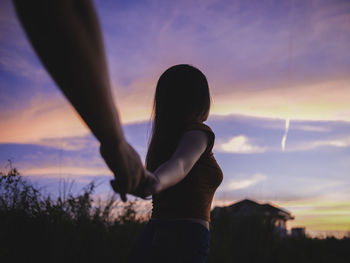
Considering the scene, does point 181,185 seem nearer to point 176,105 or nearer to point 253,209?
point 176,105

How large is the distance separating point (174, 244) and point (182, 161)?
57 centimetres

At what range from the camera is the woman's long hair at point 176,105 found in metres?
1.68

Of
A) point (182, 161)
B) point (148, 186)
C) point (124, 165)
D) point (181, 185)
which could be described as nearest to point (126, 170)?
point (124, 165)

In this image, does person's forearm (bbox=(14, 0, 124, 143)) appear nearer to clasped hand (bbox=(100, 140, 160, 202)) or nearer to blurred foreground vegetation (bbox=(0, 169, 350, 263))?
clasped hand (bbox=(100, 140, 160, 202))

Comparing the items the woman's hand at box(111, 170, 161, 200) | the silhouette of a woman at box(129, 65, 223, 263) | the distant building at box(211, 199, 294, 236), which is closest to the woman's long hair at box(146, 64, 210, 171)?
the silhouette of a woman at box(129, 65, 223, 263)

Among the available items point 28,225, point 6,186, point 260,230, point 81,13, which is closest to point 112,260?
point 28,225

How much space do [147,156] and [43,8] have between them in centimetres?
135

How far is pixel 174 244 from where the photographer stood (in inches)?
62.1

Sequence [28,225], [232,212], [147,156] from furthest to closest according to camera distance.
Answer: [232,212] → [28,225] → [147,156]

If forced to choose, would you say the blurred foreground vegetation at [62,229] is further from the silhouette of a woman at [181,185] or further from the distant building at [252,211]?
the silhouette of a woman at [181,185]

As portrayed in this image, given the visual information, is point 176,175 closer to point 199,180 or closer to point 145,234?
point 199,180

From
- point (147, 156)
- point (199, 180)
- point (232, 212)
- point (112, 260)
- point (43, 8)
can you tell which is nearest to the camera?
point (43, 8)

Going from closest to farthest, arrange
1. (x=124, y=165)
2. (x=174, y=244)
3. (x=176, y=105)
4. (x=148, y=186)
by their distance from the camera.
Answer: (x=124, y=165), (x=148, y=186), (x=174, y=244), (x=176, y=105)

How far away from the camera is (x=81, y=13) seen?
68cm
